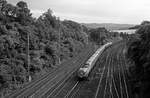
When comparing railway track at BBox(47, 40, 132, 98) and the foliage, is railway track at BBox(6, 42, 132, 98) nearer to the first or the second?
railway track at BBox(47, 40, 132, 98)

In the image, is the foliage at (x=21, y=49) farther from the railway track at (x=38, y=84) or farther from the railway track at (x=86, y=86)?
the railway track at (x=86, y=86)

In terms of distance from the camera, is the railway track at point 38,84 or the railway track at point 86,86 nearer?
the railway track at point 86,86

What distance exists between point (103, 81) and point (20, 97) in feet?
47.3

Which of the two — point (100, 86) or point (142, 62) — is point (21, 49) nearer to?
point (100, 86)

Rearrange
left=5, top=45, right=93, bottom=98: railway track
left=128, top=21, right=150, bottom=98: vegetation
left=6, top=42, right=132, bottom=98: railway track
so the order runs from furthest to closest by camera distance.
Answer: left=5, top=45, right=93, bottom=98: railway track, left=6, top=42, right=132, bottom=98: railway track, left=128, top=21, right=150, bottom=98: vegetation

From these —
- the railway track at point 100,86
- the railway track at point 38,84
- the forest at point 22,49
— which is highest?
the forest at point 22,49

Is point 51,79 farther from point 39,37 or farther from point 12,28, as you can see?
point 39,37

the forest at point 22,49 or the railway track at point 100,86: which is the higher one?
the forest at point 22,49

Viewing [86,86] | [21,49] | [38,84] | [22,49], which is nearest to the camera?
[86,86]

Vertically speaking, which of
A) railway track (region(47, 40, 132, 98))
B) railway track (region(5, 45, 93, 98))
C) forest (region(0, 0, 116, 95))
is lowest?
railway track (region(5, 45, 93, 98))

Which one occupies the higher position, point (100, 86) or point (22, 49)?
point (22, 49)

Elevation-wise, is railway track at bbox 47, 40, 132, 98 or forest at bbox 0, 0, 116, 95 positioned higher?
forest at bbox 0, 0, 116, 95

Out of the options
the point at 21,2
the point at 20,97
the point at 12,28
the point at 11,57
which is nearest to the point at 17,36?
the point at 12,28

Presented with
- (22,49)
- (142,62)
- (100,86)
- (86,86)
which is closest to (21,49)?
(22,49)
